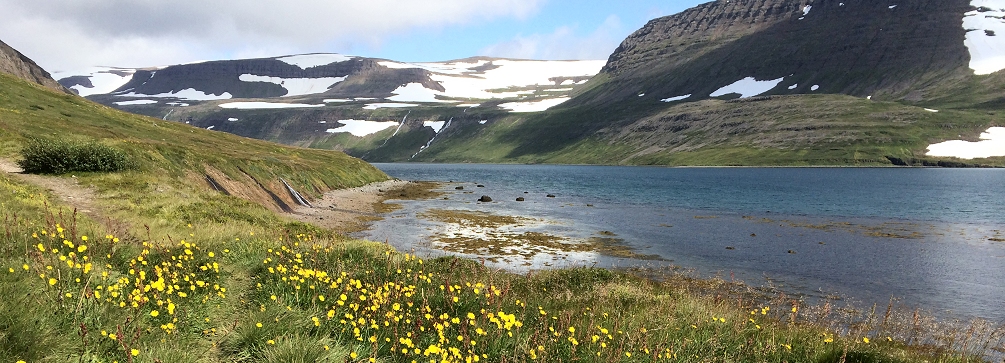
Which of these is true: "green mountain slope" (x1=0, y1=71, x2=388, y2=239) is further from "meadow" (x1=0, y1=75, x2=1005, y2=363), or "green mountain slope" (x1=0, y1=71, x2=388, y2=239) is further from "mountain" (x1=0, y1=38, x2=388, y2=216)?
A: "meadow" (x1=0, y1=75, x2=1005, y2=363)

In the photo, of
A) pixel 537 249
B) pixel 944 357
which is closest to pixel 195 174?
pixel 537 249

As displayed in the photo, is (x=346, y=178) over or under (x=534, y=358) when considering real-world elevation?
under

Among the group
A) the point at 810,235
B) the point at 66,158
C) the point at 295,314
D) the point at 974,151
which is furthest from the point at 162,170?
the point at 974,151

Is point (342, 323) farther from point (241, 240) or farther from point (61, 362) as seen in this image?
point (241, 240)

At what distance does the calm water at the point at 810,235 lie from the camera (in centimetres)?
2909

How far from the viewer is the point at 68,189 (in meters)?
24.1

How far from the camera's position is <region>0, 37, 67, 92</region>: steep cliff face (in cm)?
12706

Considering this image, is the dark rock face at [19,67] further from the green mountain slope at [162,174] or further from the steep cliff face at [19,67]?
the green mountain slope at [162,174]

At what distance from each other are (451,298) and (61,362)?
5653 millimetres

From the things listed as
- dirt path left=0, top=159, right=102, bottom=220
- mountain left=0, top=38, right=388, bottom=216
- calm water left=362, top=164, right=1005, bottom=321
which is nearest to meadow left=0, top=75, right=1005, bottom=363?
dirt path left=0, top=159, right=102, bottom=220

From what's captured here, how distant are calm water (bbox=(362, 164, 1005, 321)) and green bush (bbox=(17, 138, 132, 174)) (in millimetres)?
17329

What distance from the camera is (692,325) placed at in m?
11.0

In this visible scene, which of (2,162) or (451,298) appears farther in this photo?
(2,162)

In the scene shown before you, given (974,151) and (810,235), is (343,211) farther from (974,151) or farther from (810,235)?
(974,151)
